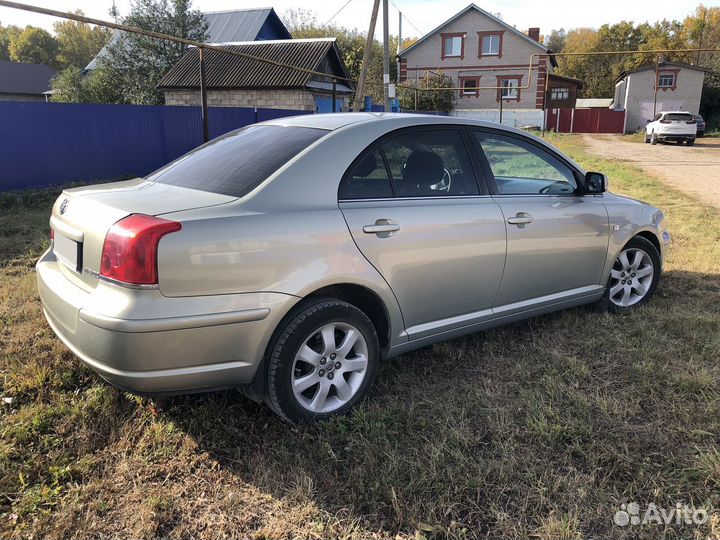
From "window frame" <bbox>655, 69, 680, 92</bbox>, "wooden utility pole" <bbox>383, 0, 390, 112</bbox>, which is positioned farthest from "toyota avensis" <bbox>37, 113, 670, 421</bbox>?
"window frame" <bbox>655, 69, 680, 92</bbox>

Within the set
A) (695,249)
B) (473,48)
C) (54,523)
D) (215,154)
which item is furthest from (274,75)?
(473,48)

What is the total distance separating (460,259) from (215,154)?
62.2 inches

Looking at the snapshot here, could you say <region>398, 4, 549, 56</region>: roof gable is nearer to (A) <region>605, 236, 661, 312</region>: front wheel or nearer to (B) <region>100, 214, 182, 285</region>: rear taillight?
(A) <region>605, 236, 661, 312</region>: front wheel

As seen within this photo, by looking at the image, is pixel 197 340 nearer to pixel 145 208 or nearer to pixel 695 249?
pixel 145 208

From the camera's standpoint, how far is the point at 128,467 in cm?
260

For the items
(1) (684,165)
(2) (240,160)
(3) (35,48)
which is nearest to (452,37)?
(1) (684,165)

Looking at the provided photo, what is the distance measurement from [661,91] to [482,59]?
48.6ft

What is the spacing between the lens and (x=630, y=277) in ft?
15.1

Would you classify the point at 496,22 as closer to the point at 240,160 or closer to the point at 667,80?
the point at 667,80

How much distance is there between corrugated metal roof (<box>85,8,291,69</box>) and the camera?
32.0m

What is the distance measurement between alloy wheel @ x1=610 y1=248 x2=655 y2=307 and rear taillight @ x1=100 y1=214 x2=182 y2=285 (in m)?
3.49

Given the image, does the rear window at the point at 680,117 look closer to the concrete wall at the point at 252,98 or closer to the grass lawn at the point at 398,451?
the concrete wall at the point at 252,98

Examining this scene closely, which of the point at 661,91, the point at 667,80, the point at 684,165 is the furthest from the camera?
the point at 661,91

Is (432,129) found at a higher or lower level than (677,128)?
lower
